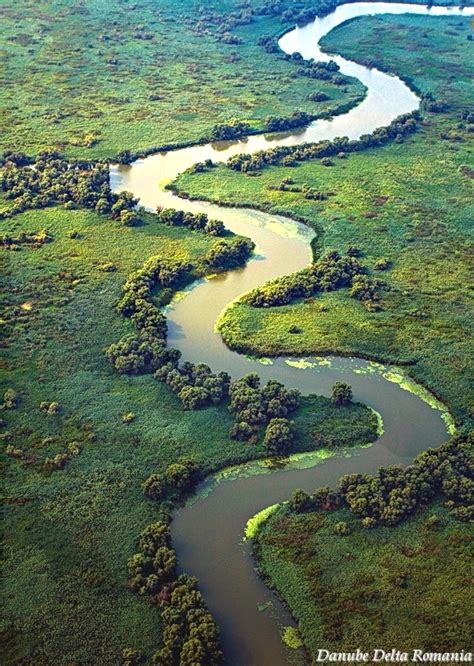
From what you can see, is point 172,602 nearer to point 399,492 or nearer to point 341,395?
point 399,492

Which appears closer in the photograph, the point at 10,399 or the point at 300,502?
the point at 300,502

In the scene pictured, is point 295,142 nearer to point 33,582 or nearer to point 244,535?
point 244,535

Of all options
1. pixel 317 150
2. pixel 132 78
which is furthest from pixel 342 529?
pixel 132 78

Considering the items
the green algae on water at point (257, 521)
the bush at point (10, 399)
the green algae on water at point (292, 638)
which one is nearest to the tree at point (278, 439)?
the green algae on water at point (257, 521)

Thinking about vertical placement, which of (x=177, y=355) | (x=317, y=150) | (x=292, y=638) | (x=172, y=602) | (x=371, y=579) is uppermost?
(x=317, y=150)

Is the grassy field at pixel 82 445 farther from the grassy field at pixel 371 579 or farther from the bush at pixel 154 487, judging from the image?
the grassy field at pixel 371 579

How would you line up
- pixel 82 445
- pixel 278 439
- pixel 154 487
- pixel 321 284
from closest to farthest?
1. pixel 154 487
2. pixel 278 439
3. pixel 82 445
4. pixel 321 284

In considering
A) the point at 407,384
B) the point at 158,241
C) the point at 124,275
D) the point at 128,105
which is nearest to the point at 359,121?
the point at 128,105
